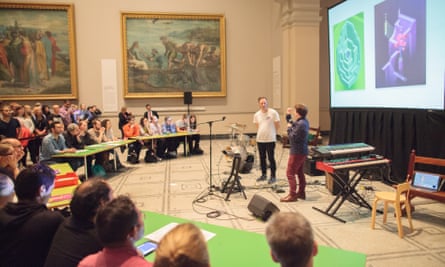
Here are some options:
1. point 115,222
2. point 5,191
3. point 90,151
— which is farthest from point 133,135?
point 115,222

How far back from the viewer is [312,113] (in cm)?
1139

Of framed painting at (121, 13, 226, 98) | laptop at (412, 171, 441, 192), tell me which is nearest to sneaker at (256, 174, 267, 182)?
laptop at (412, 171, 441, 192)

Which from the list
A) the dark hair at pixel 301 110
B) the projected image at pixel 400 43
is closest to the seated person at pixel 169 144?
the dark hair at pixel 301 110

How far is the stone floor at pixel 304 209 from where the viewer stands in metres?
3.67

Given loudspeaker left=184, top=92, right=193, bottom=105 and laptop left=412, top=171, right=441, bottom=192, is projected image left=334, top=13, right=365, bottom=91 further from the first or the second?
loudspeaker left=184, top=92, right=193, bottom=105

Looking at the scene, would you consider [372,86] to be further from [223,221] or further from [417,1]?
[223,221]

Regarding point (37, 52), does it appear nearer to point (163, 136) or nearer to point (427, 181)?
point (163, 136)

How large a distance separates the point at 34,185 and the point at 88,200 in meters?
0.57

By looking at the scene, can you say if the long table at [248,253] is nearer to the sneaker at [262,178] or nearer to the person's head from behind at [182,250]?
the person's head from behind at [182,250]

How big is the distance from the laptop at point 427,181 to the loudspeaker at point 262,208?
1.96 metres

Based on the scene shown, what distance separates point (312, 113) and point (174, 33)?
20.3 ft

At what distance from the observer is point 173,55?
1309 centimetres

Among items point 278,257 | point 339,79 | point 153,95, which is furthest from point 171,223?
point 153,95

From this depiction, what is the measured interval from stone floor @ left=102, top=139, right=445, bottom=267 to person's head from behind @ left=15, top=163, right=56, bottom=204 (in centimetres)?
260
